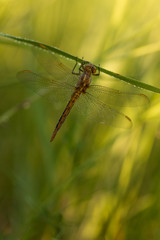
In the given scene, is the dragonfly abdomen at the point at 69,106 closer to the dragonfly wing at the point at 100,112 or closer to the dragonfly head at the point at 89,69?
the dragonfly wing at the point at 100,112

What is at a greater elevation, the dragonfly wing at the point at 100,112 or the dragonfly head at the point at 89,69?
the dragonfly head at the point at 89,69

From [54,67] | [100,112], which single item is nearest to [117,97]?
[100,112]

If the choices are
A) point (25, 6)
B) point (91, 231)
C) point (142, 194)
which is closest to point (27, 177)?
point (91, 231)

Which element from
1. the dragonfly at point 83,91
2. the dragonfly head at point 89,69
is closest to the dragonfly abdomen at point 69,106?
the dragonfly at point 83,91

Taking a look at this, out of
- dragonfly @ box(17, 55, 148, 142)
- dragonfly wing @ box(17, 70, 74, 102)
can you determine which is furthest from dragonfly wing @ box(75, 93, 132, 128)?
dragonfly wing @ box(17, 70, 74, 102)

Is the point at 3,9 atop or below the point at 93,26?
below

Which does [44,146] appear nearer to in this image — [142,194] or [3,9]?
[142,194]
